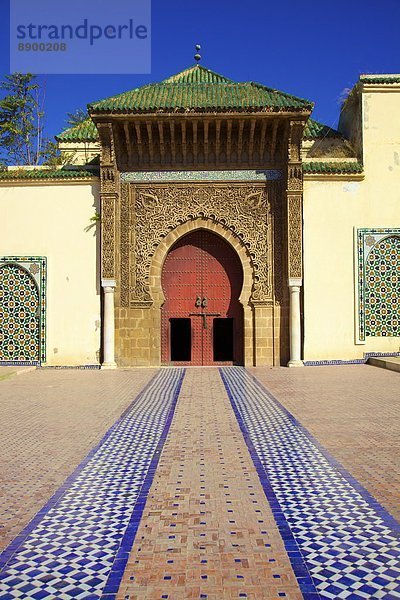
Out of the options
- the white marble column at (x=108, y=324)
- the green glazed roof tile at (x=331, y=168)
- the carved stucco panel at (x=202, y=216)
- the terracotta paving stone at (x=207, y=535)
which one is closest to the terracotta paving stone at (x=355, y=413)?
the terracotta paving stone at (x=207, y=535)

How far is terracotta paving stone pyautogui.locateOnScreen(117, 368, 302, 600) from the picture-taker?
161 centimetres

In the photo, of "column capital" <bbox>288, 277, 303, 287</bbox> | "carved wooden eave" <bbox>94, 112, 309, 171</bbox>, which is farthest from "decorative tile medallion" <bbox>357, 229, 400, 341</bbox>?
"carved wooden eave" <bbox>94, 112, 309, 171</bbox>

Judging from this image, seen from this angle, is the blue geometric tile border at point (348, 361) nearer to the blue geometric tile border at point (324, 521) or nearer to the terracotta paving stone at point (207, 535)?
the blue geometric tile border at point (324, 521)

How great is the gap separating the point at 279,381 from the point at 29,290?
3.73 m

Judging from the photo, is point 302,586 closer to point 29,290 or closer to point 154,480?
point 154,480

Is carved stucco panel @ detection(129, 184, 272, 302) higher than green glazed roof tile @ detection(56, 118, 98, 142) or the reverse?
the reverse

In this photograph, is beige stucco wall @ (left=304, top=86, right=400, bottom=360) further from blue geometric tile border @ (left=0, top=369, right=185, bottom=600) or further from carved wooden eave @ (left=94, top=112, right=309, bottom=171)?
blue geometric tile border @ (left=0, top=369, right=185, bottom=600)

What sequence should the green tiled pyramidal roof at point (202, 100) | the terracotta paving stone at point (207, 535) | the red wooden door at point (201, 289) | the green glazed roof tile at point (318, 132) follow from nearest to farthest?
the terracotta paving stone at point (207, 535), the green tiled pyramidal roof at point (202, 100), the red wooden door at point (201, 289), the green glazed roof tile at point (318, 132)

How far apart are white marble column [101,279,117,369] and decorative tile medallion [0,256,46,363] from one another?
0.86 metres

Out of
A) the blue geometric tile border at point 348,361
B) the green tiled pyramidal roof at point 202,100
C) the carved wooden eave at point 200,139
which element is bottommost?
the blue geometric tile border at point 348,361

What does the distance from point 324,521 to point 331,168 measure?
21.2 ft

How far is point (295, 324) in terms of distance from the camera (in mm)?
7645

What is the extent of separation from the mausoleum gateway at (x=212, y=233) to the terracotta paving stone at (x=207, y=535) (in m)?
4.60

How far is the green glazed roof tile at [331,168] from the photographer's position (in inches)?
309
